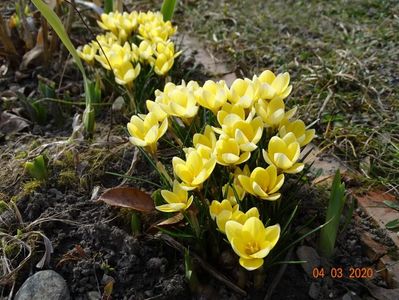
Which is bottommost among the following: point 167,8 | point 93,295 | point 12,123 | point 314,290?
point 12,123

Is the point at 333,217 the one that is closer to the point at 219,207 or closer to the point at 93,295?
the point at 219,207

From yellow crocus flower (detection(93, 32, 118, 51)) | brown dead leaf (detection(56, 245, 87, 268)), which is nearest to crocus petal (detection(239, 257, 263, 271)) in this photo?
brown dead leaf (detection(56, 245, 87, 268))

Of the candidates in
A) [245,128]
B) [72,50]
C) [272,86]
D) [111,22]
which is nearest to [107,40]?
[111,22]

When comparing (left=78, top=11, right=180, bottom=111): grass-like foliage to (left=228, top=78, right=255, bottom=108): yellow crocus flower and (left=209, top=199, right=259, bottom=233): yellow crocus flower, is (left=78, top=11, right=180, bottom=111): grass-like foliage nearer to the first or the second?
(left=228, top=78, right=255, bottom=108): yellow crocus flower

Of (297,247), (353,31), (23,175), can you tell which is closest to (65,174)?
(23,175)

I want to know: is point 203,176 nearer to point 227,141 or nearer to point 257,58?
point 227,141
